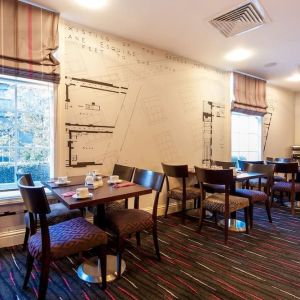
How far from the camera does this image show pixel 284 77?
506 centimetres

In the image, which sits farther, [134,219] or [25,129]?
[25,129]

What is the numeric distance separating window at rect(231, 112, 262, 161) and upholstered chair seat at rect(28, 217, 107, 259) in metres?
3.82

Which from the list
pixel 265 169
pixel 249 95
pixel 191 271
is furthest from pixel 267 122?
pixel 191 271

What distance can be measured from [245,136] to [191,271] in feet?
12.7

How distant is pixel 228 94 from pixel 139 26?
7.85ft

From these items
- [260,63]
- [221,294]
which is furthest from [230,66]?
[221,294]

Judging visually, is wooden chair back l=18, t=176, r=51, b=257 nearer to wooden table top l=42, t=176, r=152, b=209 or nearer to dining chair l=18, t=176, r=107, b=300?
dining chair l=18, t=176, r=107, b=300

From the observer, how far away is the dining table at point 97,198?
173 cm

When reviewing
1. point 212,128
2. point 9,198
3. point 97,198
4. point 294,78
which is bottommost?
point 9,198

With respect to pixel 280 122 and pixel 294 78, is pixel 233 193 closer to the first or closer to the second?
pixel 294 78

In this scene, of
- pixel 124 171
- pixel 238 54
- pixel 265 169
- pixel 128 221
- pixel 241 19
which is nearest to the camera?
pixel 128 221

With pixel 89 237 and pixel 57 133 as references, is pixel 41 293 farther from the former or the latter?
pixel 57 133

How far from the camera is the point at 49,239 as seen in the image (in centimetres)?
158

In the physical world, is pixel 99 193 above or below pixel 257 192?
above
